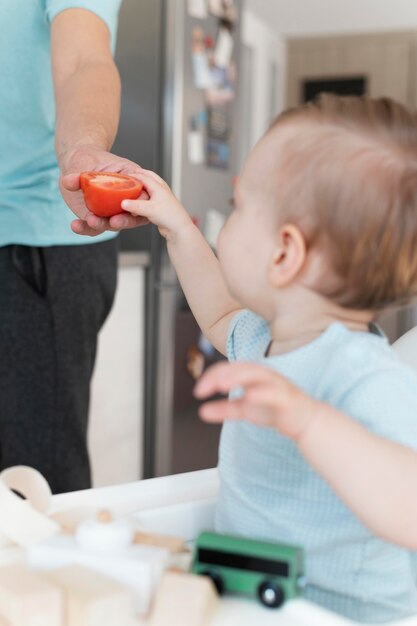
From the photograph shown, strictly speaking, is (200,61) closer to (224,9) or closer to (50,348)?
(224,9)

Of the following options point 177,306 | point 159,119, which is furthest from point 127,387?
point 159,119

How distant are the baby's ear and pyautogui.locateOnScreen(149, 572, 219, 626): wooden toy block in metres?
0.27

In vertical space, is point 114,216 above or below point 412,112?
below

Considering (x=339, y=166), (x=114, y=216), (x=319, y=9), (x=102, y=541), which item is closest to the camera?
(x=102, y=541)

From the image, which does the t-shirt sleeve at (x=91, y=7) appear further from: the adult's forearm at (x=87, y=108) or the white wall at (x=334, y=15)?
the white wall at (x=334, y=15)

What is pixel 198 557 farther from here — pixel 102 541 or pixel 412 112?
pixel 412 112

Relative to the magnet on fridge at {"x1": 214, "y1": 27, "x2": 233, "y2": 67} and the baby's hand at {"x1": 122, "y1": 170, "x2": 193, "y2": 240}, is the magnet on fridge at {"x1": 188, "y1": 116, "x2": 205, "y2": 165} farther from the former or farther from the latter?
the baby's hand at {"x1": 122, "y1": 170, "x2": 193, "y2": 240}

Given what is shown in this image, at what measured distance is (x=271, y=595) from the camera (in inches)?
22.8

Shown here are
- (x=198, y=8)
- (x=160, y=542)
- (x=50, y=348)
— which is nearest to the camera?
(x=160, y=542)

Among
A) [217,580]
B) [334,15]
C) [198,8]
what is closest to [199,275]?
[217,580]

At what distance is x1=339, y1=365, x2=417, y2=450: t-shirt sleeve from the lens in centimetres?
67

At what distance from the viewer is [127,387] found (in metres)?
2.37

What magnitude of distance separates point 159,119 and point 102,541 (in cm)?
198

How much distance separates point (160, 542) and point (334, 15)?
4.32m
